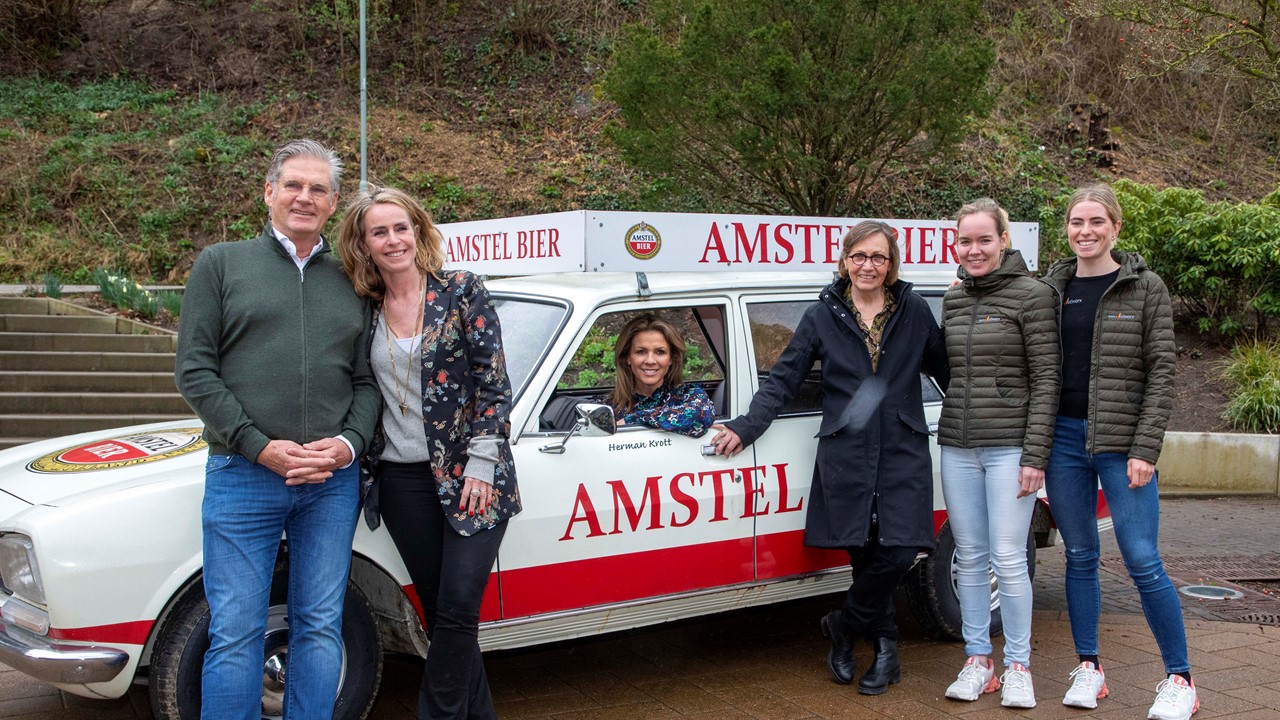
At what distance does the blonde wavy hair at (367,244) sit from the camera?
11.0 feet

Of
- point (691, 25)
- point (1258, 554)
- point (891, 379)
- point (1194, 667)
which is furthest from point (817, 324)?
point (691, 25)

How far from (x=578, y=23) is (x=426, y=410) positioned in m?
19.0

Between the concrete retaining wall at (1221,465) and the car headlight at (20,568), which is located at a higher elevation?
the car headlight at (20,568)

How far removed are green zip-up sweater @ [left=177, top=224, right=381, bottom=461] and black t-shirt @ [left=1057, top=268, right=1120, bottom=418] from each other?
261 cm

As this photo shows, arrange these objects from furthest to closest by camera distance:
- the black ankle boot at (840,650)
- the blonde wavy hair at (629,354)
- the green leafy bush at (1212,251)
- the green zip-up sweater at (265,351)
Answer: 1. the green leafy bush at (1212,251)
2. the black ankle boot at (840,650)
3. the blonde wavy hair at (629,354)
4. the green zip-up sweater at (265,351)

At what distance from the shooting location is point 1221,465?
905cm

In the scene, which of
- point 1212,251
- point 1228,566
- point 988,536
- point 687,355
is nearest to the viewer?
point 988,536

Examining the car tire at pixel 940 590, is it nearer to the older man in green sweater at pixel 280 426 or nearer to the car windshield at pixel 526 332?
the car windshield at pixel 526 332

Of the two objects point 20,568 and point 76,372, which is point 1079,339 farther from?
point 76,372

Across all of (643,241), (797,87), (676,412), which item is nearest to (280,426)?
(676,412)

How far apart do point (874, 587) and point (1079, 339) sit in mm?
1266

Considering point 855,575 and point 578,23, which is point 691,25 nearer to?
point 855,575

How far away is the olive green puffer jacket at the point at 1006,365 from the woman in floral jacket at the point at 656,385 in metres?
0.99

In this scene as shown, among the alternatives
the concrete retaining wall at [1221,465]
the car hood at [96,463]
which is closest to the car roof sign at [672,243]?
the car hood at [96,463]
